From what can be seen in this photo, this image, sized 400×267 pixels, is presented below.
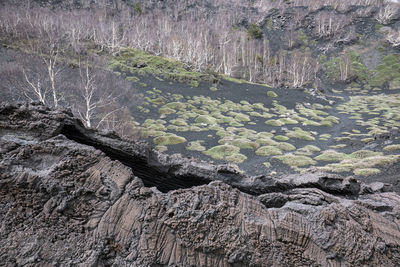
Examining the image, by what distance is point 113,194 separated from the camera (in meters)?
2.18

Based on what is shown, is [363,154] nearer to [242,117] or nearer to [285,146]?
[285,146]

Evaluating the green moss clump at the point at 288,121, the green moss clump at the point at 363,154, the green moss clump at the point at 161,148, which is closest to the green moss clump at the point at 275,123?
the green moss clump at the point at 288,121

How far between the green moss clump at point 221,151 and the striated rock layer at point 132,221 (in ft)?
55.0

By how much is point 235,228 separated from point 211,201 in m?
0.31

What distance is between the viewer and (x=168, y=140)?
2138 cm

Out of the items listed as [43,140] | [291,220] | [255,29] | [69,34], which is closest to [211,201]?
[291,220]

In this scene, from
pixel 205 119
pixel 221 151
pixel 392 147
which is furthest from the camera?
pixel 205 119

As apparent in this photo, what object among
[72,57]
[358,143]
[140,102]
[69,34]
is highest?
[69,34]

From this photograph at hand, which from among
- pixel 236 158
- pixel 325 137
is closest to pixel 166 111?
pixel 236 158

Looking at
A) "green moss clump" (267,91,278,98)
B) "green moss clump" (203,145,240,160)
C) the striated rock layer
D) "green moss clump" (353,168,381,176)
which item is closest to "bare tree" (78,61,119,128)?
"green moss clump" (203,145,240,160)

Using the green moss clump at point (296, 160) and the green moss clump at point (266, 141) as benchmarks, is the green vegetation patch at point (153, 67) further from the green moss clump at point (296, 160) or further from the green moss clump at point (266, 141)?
the green moss clump at point (296, 160)

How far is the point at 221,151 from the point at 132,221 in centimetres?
1851

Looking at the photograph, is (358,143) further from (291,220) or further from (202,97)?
(291,220)

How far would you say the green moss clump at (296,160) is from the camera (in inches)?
717
